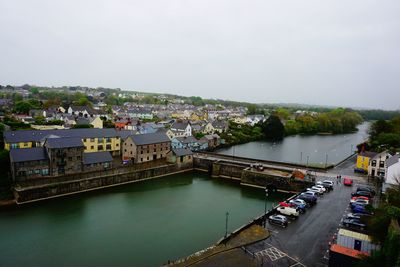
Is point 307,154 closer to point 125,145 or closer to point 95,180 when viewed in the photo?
point 125,145

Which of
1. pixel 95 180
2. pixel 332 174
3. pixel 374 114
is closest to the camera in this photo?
pixel 95 180

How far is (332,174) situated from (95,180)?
19.5 meters

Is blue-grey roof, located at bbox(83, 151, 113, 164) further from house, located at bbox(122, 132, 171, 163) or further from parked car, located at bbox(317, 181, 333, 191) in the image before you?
parked car, located at bbox(317, 181, 333, 191)

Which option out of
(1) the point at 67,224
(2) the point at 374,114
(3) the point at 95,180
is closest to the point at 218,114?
(3) the point at 95,180

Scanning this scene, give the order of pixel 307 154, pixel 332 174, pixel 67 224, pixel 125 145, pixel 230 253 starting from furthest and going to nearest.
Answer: pixel 307 154
pixel 125 145
pixel 332 174
pixel 67 224
pixel 230 253

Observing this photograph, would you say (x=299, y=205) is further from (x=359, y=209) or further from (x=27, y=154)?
(x=27, y=154)

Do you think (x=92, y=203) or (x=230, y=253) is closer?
(x=230, y=253)

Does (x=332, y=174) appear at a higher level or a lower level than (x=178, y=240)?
higher

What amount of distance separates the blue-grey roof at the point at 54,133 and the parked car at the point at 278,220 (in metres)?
20.5

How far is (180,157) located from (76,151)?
1001 centimetres

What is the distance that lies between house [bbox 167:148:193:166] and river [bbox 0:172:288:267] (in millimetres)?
4285

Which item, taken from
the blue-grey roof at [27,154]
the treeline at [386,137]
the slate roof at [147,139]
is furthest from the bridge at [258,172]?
the blue-grey roof at [27,154]

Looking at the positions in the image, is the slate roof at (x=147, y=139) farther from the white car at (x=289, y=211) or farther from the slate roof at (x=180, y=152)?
the white car at (x=289, y=211)

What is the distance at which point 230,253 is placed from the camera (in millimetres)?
12008
